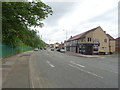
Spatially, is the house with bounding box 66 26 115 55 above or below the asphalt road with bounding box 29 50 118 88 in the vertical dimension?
above

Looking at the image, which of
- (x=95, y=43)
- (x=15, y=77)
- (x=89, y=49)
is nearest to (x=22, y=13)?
(x=15, y=77)

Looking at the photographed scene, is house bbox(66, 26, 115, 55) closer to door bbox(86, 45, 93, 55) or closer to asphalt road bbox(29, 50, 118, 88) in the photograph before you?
door bbox(86, 45, 93, 55)

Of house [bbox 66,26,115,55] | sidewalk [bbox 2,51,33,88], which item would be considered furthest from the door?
sidewalk [bbox 2,51,33,88]

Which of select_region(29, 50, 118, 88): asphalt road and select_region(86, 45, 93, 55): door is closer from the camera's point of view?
select_region(29, 50, 118, 88): asphalt road

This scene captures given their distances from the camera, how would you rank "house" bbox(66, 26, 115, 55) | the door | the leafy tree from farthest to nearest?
"house" bbox(66, 26, 115, 55), the door, the leafy tree

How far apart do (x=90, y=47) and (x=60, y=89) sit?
3868 cm

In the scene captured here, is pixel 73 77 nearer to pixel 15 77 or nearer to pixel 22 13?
pixel 15 77

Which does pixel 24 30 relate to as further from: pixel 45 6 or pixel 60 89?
pixel 60 89

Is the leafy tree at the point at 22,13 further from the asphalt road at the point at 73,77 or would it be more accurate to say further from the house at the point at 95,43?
the house at the point at 95,43

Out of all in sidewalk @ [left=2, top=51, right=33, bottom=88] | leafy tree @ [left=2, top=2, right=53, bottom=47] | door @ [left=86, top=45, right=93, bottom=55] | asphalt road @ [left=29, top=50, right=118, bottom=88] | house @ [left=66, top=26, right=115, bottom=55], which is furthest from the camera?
house @ [left=66, top=26, right=115, bottom=55]

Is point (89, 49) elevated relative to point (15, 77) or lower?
elevated

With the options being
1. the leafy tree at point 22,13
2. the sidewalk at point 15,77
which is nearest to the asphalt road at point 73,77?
the sidewalk at point 15,77

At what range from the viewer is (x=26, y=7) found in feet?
35.4

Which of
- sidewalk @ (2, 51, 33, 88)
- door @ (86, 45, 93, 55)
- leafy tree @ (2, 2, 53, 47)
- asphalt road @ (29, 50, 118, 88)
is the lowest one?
asphalt road @ (29, 50, 118, 88)
